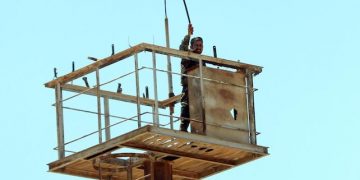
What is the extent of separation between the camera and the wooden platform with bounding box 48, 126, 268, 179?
57.4m

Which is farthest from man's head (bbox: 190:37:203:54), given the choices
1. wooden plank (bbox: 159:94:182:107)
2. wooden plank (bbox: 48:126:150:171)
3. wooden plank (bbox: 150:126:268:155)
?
wooden plank (bbox: 48:126:150:171)

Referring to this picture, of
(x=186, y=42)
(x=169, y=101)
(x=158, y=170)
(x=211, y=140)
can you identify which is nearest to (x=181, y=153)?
(x=158, y=170)

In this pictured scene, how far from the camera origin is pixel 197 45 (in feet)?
195

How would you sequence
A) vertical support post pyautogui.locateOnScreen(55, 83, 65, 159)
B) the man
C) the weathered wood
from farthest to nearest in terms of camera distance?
vertical support post pyautogui.locateOnScreen(55, 83, 65, 159) < the man < the weathered wood

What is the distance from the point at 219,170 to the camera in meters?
60.9

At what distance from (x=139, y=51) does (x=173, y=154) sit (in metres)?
3.46

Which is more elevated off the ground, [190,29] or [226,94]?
[190,29]

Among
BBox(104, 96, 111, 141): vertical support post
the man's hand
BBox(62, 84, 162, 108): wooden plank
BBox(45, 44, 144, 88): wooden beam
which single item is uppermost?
Answer: the man's hand

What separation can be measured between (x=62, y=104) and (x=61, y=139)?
3.41 feet

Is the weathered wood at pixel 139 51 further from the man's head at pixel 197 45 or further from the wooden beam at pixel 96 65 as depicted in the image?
the man's head at pixel 197 45

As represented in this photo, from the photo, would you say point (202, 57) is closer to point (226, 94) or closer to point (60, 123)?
point (226, 94)

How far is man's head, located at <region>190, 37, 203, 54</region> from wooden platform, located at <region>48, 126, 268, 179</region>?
9.19 feet

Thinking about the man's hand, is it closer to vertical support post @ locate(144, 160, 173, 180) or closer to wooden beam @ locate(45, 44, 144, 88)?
wooden beam @ locate(45, 44, 144, 88)

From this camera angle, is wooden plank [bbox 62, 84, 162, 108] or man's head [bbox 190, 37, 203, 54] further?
wooden plank [bbox 62, 84, 162, 108]
